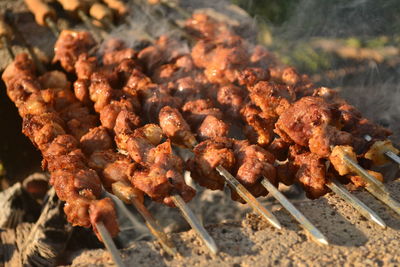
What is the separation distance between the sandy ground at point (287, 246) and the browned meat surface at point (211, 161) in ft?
1.47

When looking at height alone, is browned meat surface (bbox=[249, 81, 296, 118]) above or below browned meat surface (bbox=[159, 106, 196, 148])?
above

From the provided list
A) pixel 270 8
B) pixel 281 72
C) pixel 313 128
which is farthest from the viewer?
pixel 270 8

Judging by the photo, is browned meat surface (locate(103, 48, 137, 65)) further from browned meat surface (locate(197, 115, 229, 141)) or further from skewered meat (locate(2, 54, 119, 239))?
browned meat surface (locate(197, 115, 229, 141))

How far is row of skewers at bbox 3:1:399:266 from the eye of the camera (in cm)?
291

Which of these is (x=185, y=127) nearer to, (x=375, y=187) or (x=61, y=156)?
(x=61, y=156)

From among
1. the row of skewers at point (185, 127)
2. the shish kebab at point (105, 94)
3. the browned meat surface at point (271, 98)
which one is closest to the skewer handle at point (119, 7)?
the row of skewers at point (185, 127)

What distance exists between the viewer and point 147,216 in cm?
269

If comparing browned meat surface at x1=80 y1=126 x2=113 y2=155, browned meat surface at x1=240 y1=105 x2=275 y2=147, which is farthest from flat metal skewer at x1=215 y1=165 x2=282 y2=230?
browned meat surface at x1=80 y1=126 x2=113 y2=155

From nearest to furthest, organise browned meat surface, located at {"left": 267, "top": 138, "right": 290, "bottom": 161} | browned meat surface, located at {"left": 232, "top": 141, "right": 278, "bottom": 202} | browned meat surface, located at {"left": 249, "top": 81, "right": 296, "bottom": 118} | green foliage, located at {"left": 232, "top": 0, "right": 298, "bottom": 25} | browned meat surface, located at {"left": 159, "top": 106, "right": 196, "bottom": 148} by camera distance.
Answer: browned meat surface, located at {"left": 232, "top": 141, "right": 278, "bottom": 202} → browned meat surface, located at {"left": 267, "top": 138, "right": 290, "bottom": 161} → browned meat surface, located at {"left": 159, "top": 106, "right": 196, "bottom": 148} → browned meat surface, located at {"left": 249, "top": 81, "right": 296, "bottom": 118} → green foliage, located at {"left": 232, "top": 0, "right": 298, "bottom": 25}

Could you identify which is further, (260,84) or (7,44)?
(7,44)

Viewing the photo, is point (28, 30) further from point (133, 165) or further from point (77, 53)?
point (133, 165)

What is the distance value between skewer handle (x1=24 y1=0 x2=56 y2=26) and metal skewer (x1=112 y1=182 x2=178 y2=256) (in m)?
2.69

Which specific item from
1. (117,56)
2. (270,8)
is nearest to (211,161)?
(117,56)

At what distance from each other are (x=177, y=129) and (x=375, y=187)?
→ 1527mm
